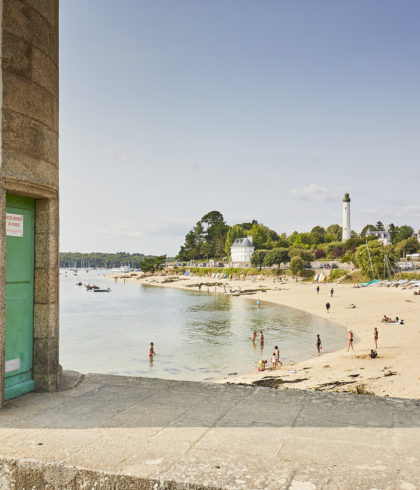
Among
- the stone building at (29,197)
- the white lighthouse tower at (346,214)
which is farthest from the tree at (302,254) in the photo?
the stone building at (29,197)

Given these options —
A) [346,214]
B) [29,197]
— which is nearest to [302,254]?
[346,214]

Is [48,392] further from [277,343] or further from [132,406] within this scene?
[277,343]

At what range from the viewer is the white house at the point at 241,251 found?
129 m

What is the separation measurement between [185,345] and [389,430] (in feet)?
85.7

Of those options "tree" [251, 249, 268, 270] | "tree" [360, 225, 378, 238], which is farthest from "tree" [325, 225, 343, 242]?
"tree" [251, 249, 268, 270]

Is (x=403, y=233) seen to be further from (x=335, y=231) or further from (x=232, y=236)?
(x=232, y=236)

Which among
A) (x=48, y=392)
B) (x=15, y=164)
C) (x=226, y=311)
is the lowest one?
(x=226, y=311)

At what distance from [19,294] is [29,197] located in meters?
1.24

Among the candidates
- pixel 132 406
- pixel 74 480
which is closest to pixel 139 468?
pixel 74 480

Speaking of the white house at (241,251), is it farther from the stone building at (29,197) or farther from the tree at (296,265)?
the stone building at (29,197)

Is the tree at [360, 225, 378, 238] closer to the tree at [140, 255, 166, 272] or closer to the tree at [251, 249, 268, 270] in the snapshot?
the tree at [251, 249, 268, 270]

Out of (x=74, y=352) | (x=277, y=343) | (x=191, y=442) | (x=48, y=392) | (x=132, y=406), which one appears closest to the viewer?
(x=191, y=442)

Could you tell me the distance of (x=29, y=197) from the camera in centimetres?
523

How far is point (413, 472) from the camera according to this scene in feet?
9.29
